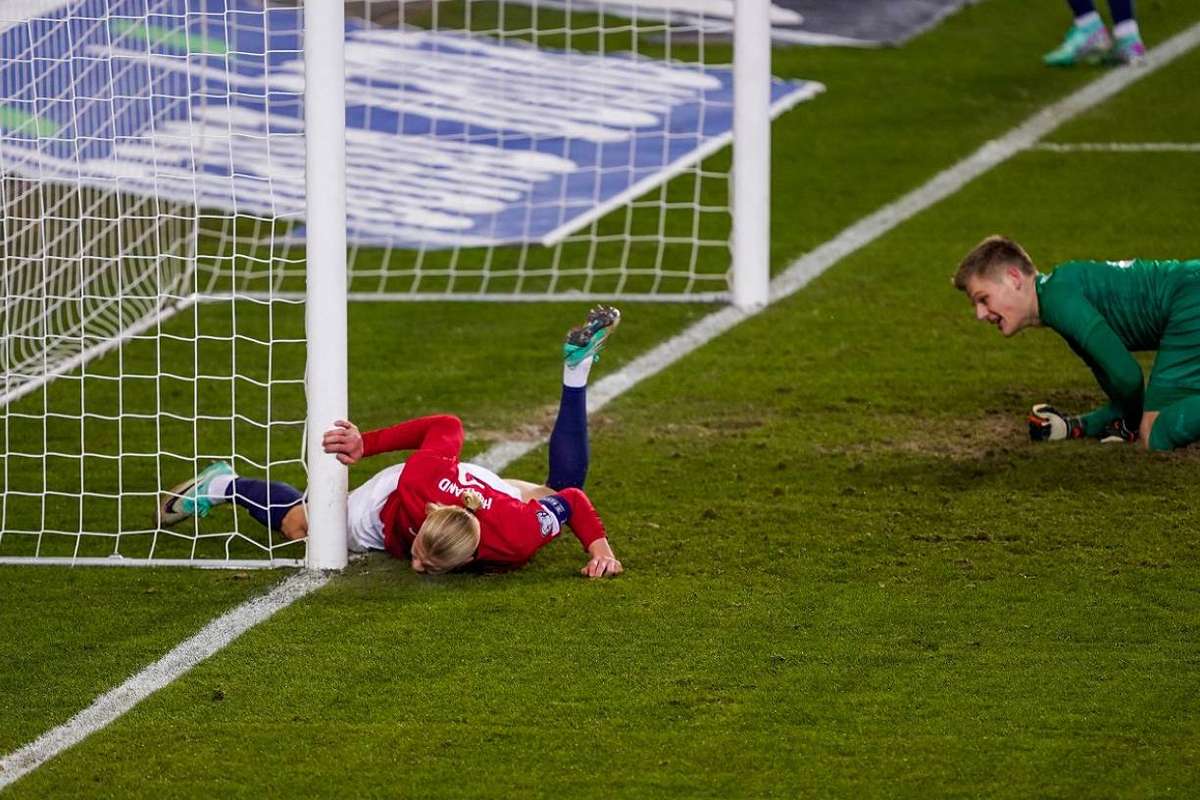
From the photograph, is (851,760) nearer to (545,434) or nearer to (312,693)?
(312,693)

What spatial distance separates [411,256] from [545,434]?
2.90 meters

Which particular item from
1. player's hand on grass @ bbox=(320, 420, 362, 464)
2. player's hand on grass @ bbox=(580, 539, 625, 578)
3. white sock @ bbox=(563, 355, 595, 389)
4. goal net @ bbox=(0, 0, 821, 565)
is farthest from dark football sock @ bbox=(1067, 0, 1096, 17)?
player's hand on grass @ bbox=(320, 420, 362, 464)

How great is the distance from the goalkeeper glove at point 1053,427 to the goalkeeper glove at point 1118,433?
0.29 ft

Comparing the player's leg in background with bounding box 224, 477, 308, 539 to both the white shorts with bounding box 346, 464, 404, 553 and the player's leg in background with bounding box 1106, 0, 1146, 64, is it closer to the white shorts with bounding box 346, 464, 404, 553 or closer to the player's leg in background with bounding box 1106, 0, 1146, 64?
the white shorts with bounding box 346, 464, 404, 553

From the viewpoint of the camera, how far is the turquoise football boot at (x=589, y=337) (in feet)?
20.5

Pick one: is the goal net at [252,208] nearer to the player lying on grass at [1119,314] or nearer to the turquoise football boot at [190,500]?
the turquoise football boot at [190,500]

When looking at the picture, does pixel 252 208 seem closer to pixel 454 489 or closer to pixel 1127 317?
pixel 454 489

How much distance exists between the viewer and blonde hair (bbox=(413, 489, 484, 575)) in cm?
555

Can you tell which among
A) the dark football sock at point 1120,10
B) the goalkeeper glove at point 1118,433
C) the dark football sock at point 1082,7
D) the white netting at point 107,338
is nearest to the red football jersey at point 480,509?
the white netting at point 107,338

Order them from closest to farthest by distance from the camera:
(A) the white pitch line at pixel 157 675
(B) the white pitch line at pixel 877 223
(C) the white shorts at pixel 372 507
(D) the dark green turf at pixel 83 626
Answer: (A) the white pitch line at pixel 157 675
(D) the dark green turf at pixel 83 626
(C) the white shorts at pixel 372 507
(B) the white pitch line at pixel 877 223

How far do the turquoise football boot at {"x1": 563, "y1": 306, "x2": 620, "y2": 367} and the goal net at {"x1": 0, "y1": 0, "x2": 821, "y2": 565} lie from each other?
97 centimetres

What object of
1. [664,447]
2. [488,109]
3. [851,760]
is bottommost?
[851,760]

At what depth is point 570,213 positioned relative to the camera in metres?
10.3

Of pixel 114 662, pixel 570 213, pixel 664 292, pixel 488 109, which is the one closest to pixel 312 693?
pixel 114 662
